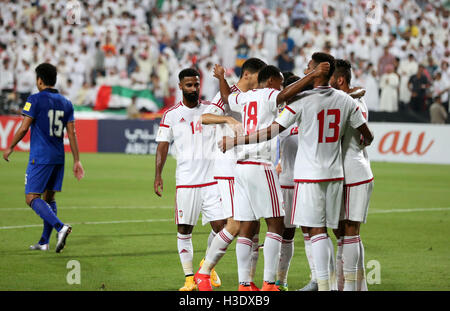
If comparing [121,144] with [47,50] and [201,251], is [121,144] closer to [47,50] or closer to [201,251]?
[47,50]

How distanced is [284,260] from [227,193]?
0.87m

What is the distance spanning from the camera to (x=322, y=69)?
21.7 feet

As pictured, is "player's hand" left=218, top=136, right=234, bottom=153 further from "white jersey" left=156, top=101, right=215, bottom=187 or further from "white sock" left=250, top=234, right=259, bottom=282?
"white sock" left=250, top=234, right=259, bottom=282

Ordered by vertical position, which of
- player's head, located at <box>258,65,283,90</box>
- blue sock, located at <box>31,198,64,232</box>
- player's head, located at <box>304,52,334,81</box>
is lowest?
blue sock, located at <box>31,198,64,232</box>

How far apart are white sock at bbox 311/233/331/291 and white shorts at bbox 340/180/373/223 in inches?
16.3

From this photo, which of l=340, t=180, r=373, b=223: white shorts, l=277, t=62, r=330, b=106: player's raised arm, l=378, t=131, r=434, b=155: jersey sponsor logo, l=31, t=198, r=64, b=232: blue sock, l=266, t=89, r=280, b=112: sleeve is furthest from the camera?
l=378, t=131, r=434, b=155: jersey sponsor logo

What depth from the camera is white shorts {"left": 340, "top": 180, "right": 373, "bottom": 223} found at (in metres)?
7.02

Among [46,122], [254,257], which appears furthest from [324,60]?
[46,122]

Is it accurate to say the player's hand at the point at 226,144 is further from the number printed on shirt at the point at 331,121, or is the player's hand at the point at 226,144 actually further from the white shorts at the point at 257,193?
the number printed on shirt at the point at 331,121

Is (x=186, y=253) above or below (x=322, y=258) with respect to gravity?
below

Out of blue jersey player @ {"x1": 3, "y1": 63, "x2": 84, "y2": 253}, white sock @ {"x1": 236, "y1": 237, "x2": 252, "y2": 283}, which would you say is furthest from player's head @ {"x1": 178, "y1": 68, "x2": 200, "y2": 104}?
blue jersey player @ {"x1": 3, "y1": 63, "x2": 84, "y2": 253}

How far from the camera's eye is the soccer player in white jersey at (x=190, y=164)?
26.5 ft

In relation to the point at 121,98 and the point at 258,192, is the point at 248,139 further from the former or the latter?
the point at 121,98
